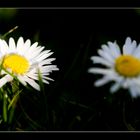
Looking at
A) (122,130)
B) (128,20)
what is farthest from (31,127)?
(128,20)

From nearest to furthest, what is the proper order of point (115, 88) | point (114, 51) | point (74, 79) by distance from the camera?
1. point (115, 88)
2. point (114, 51)
3. point (74, 79)

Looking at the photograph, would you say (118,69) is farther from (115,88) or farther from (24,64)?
(24,64)

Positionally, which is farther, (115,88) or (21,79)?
(21,79)

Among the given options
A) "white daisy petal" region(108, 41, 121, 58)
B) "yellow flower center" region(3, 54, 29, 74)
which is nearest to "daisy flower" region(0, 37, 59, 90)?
"yellow flower center" region(3, 54, 29, 74)

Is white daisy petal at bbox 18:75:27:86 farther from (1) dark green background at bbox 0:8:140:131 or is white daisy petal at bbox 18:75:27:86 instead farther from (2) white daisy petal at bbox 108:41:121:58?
(2) white daisy petal at bbox 108:41:121:58

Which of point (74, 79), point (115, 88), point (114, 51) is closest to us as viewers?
point (115, 88)

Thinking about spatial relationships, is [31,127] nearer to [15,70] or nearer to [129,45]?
[15,70]

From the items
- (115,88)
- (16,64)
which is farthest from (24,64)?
(115,88)
